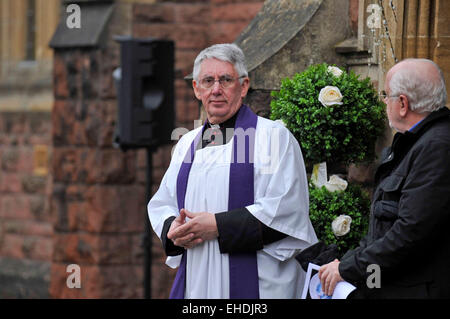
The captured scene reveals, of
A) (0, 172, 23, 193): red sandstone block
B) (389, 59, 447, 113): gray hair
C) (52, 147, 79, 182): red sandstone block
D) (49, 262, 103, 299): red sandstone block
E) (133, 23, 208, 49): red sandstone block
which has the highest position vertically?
(133, 23, 208, 49): red sandstone block

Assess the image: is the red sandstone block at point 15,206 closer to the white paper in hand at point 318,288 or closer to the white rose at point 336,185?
the white rose at point 336,185

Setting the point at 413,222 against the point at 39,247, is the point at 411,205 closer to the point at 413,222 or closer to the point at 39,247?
the point at 413,222

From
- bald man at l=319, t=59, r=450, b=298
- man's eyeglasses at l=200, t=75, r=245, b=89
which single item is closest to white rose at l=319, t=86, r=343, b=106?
man's eyeglasses at l=200, t=75, r=245, b=89

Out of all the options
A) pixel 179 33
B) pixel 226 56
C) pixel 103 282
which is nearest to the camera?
pixel 226 56

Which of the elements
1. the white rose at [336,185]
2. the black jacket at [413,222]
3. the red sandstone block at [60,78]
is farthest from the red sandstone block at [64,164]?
the black jacket at [413,222]

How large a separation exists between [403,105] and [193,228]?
1102mm

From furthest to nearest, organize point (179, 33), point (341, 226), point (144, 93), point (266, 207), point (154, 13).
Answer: point (179, 33) → point (154, 13) → point (144, 93) → point (341, 226) → point (266, 207)

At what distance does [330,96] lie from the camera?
517cm

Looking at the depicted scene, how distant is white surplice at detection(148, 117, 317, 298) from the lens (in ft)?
14.1

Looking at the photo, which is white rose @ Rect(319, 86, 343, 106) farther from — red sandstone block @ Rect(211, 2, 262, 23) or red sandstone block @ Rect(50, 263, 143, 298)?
red sandstone block @ Rect(50, 263, 143, 298)

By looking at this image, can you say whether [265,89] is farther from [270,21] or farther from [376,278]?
[376,278]

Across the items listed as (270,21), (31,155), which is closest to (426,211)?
(270,21)

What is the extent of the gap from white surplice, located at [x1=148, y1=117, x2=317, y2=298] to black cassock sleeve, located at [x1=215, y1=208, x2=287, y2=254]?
36 mm

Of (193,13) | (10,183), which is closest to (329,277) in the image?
(193,13)
